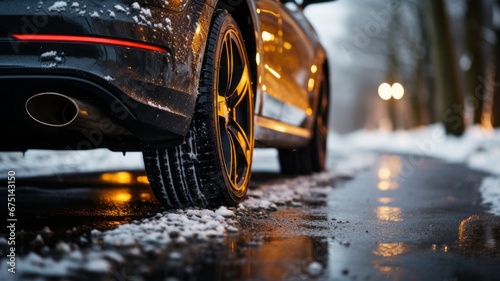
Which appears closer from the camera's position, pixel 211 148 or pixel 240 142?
pixel 211 148

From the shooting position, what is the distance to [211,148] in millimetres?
3186

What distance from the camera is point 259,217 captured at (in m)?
3.48

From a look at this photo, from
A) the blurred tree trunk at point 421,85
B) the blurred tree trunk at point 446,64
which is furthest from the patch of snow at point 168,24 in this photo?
the blurred tree trunk at point 421,85

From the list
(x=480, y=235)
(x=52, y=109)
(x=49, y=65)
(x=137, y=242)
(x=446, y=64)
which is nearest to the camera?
(x=137, y=242)

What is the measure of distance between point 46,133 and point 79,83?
542mm

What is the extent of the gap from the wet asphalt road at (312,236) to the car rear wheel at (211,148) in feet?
0.69

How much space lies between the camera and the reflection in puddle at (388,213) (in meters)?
3.72

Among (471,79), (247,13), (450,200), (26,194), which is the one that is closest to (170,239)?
(247,13)

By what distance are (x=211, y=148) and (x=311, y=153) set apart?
375 cm

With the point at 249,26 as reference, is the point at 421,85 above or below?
above

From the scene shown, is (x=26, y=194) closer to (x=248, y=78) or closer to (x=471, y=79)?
(x=248, y=78)

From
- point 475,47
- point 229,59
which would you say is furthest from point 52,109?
point 475,47

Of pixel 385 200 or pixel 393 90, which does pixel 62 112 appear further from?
pixel 393 90

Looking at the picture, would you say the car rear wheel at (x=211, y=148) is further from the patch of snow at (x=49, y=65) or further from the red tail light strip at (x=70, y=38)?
the patch of snow at (x=49, y=65)
